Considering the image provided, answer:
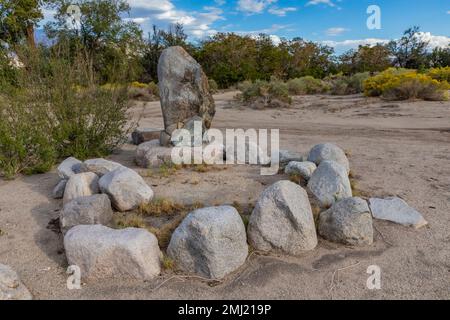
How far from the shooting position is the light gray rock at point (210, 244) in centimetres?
298

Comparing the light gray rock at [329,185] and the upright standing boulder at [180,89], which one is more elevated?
the upright standing boulder at [180,89]

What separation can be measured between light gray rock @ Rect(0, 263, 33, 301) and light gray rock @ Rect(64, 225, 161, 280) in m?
0.39

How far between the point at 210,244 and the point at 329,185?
178 centimetres

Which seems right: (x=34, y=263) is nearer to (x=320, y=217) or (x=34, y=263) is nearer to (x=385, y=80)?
(x=320, y=217)

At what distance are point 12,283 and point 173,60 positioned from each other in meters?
4.22

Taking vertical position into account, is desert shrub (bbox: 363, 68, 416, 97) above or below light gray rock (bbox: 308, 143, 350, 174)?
above

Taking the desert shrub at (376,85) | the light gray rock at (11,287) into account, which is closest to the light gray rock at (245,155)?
the light gray rock at (11,287)

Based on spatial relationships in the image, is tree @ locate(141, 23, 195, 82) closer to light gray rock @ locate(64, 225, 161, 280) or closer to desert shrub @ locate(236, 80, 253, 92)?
desert shrub @ locate(236, 80, 253, 92)

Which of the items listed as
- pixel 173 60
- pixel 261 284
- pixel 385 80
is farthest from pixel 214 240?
pixel 385 80

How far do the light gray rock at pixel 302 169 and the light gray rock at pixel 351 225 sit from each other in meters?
1.30

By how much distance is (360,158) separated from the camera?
6281mm

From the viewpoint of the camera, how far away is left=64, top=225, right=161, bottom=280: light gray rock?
294 cm

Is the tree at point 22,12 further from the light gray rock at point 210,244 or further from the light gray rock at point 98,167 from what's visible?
the light gray rock at point 210,244

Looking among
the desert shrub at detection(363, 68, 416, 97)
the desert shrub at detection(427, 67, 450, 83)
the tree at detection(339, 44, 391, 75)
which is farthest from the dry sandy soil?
the tree at detection(339, 44, 391, 75)
